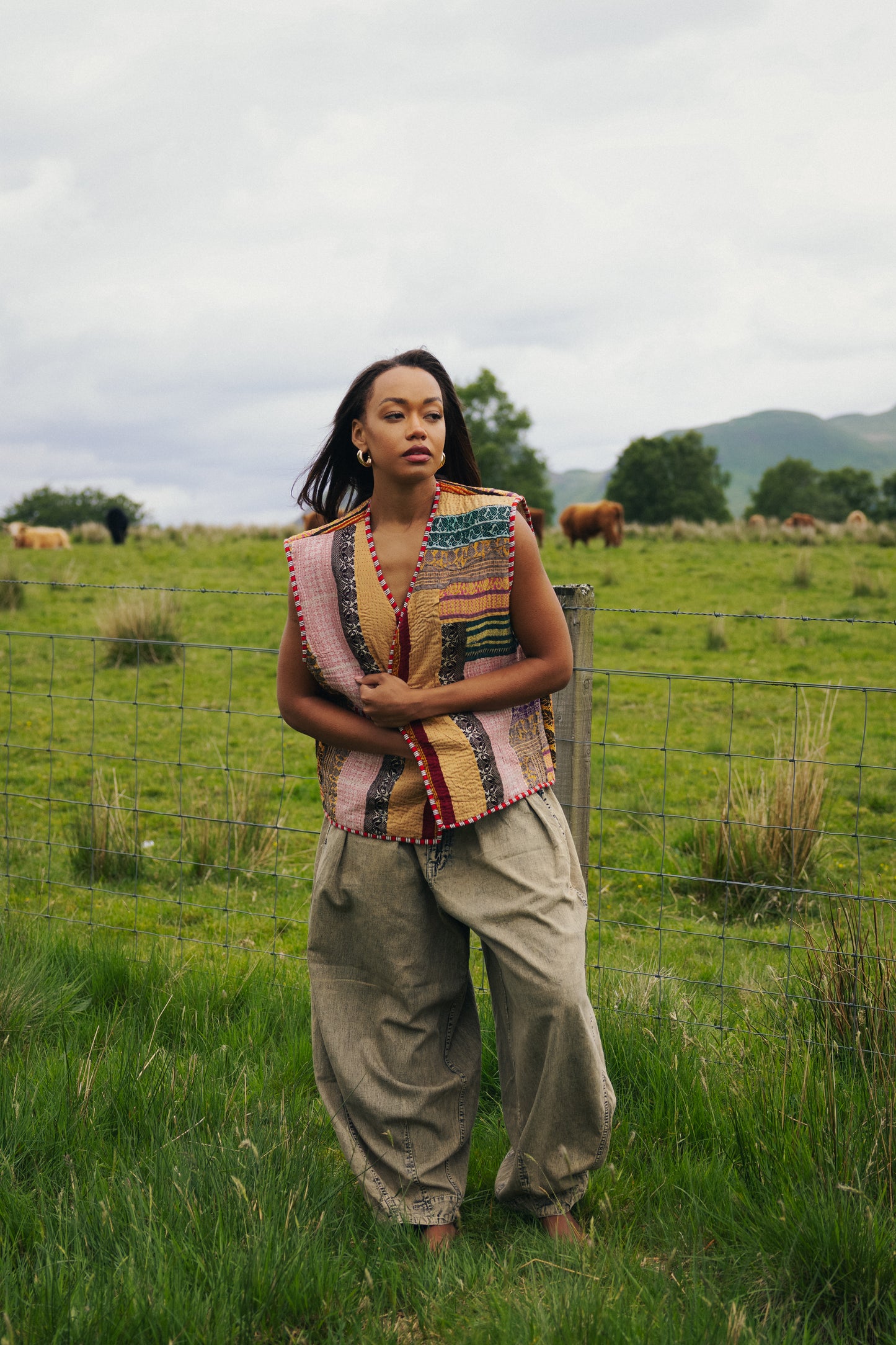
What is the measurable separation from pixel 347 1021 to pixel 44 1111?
2.74 ft

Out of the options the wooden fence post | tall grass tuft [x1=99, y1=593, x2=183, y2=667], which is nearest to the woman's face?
the wooden fence post

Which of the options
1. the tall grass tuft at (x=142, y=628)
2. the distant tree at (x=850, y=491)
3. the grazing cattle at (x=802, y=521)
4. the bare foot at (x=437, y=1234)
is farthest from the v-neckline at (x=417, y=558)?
the distant tree at (x=850, y=491)

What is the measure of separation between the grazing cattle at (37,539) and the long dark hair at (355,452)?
20450 millimetres

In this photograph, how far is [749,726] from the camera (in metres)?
8.88

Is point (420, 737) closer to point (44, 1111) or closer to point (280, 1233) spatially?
point (280, 1233)

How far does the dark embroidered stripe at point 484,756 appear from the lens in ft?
7.26

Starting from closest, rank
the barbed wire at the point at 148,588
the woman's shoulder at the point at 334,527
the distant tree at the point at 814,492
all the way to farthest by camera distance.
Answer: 1. the woman's shoulder at the point at 334,527
2. the barbed wire at the point at 148,588
3. the distant tree at the point at 814,492

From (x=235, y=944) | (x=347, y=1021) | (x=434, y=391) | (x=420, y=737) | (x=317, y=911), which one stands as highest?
(x=434, y=391)

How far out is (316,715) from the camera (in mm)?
2342

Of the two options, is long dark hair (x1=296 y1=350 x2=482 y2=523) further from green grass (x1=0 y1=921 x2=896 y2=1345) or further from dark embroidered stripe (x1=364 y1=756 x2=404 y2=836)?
green grass (x1=0 y1=921 x2=896 y2=1345)

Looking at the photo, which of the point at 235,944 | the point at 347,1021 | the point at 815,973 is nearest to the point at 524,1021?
the point at 347,1021

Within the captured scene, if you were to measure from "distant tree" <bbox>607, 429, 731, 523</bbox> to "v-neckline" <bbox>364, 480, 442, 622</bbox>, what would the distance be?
55071mm

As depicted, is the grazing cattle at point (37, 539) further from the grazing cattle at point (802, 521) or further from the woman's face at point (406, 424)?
the woman's face at point (406, 424)

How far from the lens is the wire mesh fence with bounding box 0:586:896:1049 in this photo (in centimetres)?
321
